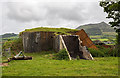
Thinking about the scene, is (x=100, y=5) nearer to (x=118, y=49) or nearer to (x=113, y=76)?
(x=118, y=49)

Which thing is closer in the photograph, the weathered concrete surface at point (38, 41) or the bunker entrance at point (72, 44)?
the bunker entrance at point (72, 44)

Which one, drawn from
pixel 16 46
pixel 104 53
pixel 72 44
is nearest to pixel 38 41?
pixel 16 46

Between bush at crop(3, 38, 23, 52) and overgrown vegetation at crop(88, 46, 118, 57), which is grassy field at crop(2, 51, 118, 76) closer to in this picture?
overgrown vegetation at crop(88, 46, 118, 57)

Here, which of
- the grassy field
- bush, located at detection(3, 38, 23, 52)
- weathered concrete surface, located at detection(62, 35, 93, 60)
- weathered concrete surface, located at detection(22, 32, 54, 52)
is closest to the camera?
the grassy field

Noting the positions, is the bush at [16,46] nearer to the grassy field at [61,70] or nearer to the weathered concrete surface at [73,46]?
the weathered concrete surface at [73,46]

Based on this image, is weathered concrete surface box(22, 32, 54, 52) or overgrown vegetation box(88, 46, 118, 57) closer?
overgrown vegetation box(88, 46, 118, 57)

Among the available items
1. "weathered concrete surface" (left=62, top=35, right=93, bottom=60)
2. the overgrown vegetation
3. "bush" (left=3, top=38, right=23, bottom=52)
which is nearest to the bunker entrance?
"weathered concrete surface" (left=62, top=35, right=93, bottom=60)

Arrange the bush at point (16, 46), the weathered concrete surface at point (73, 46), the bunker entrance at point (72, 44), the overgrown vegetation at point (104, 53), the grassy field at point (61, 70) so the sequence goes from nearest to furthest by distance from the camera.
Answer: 1. the grassy field at point (61, 70)
2. the weathered concrete surface at point (73, 46)
3. the bunker entrance at point (72, 44)
4. the overgrown vegetation at point (104, 53)
5. the bush at point (16, 46)

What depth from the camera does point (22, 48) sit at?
20469mm

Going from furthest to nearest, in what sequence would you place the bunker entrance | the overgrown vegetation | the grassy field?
the overgrown vegetation
the bunker entrance
the grassy field

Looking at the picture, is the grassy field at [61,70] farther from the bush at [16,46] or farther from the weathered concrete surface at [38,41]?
the bush at [16,46]

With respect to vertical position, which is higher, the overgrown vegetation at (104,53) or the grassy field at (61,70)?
the grassy field at (61,70)

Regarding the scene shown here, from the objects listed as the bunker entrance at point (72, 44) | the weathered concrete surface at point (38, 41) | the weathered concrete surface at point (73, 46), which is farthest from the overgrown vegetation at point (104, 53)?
the weathered concrete surface at point (38, 41)

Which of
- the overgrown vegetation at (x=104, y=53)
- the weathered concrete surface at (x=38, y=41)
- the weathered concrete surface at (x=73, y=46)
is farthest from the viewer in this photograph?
the weathered concrete surface at (x=38, y=41)
